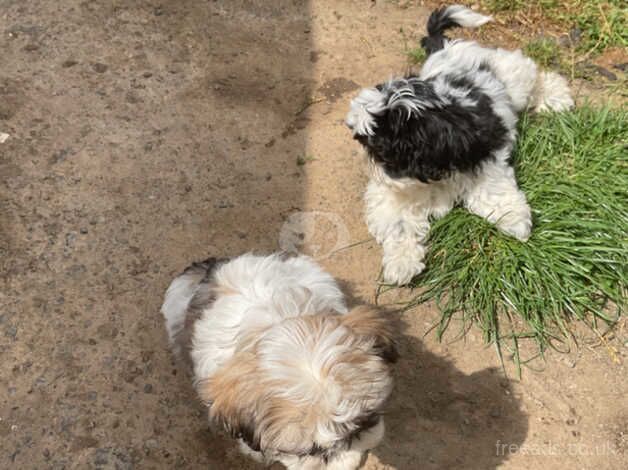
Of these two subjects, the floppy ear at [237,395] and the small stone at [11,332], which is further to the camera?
the small stone at [11,332]

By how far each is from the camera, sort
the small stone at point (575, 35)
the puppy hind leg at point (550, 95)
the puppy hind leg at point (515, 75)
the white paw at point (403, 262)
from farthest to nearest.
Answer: the small stone at point (575, 35)
the puppy hind leg at point (550, 95)
the puppy hind leg at point (515, 75)
the white paw at point (403, 262)

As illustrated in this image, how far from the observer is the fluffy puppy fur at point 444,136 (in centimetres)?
355

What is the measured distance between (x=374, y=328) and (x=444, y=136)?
1362 millimetres

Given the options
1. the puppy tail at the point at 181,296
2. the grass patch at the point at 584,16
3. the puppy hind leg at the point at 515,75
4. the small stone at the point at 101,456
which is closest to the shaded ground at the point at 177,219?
the small stone at the point at 101,456

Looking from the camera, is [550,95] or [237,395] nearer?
[237,395]

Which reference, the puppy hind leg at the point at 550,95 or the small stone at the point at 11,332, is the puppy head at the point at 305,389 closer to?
the small stone at the point at 11,332

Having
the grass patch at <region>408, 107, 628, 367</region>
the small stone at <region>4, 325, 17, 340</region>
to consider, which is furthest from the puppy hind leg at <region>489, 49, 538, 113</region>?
the small stone at <region>4, 325, 17, 340</region>

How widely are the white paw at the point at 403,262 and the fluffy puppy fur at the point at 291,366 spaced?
1.03m

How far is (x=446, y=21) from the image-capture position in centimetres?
470

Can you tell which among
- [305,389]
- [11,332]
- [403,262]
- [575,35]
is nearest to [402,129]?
[403,262]

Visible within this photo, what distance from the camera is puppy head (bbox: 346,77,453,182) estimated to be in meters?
3.51

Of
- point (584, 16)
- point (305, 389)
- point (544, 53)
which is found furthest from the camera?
point (584, 16)

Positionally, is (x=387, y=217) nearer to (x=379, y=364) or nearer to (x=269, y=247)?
(x=269, y=247)

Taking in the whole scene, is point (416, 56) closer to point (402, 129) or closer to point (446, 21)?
point (446, 21)
